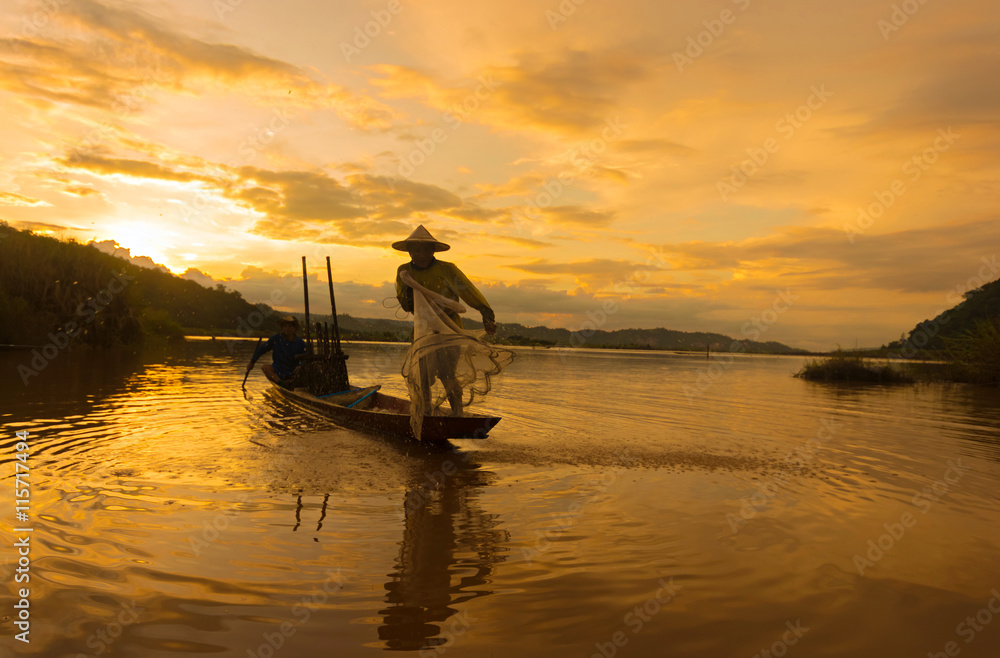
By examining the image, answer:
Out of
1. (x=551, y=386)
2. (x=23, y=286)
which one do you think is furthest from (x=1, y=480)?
(x=23, y=286)

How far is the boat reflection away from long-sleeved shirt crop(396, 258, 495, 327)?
258 centimetres

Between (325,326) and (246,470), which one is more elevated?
(325,326)

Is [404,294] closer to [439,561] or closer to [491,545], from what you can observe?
[491,545]

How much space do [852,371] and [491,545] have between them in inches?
1209

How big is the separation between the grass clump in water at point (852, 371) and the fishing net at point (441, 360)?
91.7 ft

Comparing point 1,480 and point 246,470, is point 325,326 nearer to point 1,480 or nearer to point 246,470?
point 246,470

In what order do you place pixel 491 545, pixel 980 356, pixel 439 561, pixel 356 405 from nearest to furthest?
pixel 439 561
pixel 491 545
pixel 356 405
pixel 980 356

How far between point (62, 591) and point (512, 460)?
5.08 metres

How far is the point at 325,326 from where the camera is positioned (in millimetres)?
13297

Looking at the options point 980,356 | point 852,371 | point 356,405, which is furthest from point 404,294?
point 980,356

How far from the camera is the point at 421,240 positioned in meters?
7.33

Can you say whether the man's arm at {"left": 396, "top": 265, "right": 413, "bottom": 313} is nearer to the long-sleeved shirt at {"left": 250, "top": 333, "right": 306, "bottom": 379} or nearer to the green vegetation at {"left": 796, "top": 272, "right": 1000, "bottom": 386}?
the long-sleeved shirt at {"left": 250, "top": 333, "right": 306, "bottom": 379}

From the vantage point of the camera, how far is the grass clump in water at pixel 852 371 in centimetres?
2686

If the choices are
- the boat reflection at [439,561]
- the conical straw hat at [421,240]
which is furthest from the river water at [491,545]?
the conical straw hat at [421,240]
